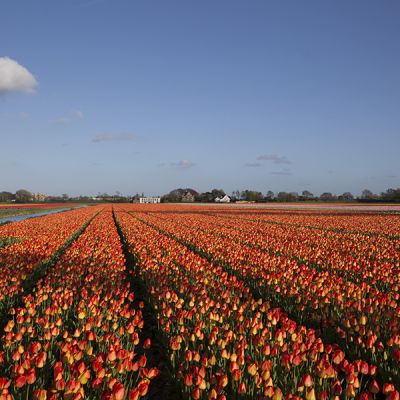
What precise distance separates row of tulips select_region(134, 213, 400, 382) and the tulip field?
2cm

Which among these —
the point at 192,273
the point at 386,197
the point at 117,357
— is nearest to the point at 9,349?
the point at 117,357

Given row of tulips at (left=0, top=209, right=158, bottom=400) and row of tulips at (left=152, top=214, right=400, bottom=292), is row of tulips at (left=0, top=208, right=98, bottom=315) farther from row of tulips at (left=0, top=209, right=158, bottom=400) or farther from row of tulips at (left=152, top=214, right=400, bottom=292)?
row of tulips at (left=152, top=214, right=400, bottom=292)

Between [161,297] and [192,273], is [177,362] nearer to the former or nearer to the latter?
[161,297]

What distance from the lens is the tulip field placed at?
11.1ft

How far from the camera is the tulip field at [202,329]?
3.38 meters

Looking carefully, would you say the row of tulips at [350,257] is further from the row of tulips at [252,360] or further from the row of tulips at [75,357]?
the row of tulips at [75,357]

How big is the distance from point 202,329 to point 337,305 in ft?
8.03

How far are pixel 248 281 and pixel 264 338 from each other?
434cm

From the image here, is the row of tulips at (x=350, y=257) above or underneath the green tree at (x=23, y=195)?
underneath

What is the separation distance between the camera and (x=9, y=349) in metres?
4.57

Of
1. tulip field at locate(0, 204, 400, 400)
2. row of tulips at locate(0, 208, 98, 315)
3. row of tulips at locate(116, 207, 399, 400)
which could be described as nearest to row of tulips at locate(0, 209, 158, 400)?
tulip field at locate(0, 204, 400, 400)

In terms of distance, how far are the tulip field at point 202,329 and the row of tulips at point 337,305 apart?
0.02 meters

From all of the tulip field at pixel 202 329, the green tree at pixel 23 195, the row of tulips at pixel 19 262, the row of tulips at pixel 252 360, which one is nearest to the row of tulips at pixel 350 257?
the tulip field at pixel 202 329

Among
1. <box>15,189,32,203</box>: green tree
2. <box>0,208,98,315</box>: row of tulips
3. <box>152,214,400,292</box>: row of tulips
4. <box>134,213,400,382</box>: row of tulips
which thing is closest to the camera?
<box>134,213,400,382</box>: row of tulips
